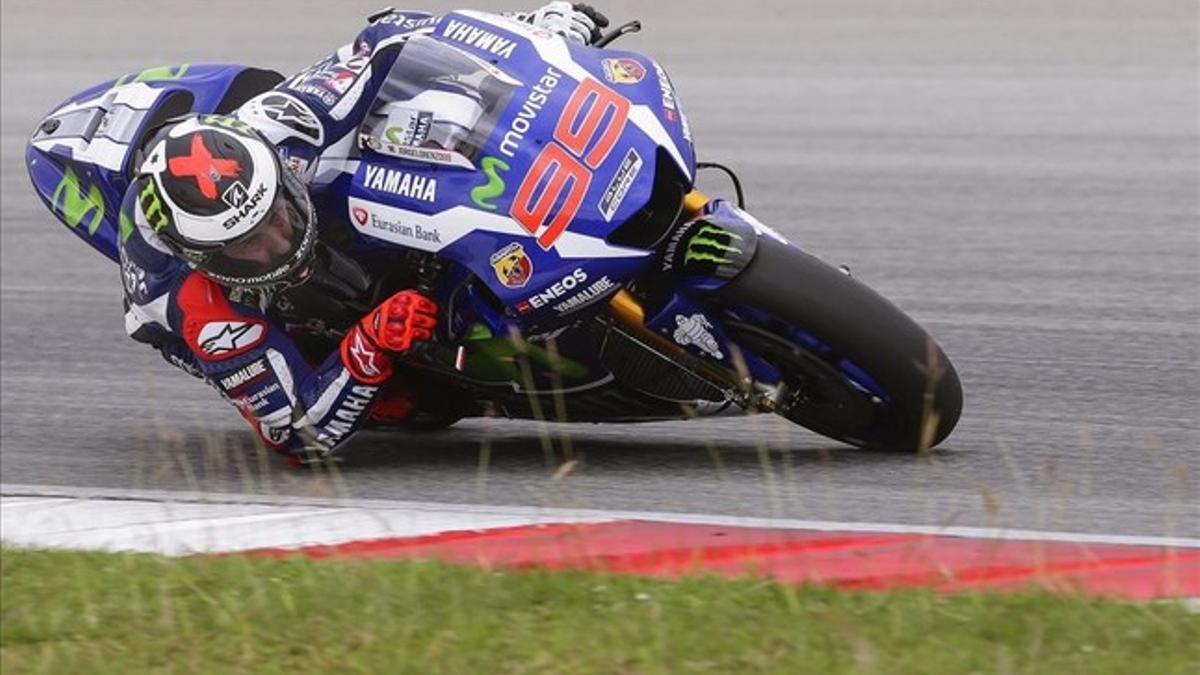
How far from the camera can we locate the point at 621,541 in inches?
211

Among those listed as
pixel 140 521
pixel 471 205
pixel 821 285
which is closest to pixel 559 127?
pixel 471 205

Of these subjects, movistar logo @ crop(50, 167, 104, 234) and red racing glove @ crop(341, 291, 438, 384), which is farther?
movistar logo @ crop(50, 167, 104, 234)

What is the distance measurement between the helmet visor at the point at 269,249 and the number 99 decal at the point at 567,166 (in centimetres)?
58

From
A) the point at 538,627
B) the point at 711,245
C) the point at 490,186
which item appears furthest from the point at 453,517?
the point at 538,627

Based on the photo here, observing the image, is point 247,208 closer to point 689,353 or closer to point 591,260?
point 591,260

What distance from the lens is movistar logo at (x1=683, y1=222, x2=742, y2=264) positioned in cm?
564

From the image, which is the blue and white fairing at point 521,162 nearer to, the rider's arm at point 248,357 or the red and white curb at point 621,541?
the rider's arm at point 248,357

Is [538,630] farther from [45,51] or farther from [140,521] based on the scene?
[45,51]

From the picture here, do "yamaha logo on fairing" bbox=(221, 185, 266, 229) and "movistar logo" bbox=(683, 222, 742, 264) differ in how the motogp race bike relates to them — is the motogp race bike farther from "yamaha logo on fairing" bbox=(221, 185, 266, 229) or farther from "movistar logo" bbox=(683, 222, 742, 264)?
"yamaha logo on fairing" bbox=(221, 185, 266, 229)

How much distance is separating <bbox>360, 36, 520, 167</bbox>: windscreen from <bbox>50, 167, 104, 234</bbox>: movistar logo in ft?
3.70

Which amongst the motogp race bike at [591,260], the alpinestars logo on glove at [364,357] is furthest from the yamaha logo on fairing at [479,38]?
the alpinestars logo on glove at [364,357]

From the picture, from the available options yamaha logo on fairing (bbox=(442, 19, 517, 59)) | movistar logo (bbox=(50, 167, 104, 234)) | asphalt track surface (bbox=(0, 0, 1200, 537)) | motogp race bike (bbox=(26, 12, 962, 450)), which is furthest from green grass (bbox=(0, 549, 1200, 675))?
movistar logo (bbox=(50, 167, 104, 234))

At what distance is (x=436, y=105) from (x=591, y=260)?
63 cm

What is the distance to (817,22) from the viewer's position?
51.1 feet
